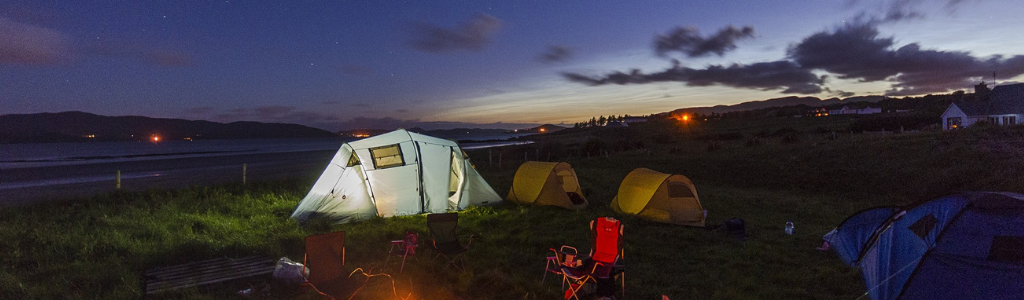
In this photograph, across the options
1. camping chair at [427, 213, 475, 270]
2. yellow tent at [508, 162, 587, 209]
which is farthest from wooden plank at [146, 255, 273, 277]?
yellow tent at [508, 162, 587, 209]

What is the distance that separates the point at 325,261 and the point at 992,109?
45.1 m

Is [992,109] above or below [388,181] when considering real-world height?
above

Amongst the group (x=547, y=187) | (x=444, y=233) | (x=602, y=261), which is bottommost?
(x=602, y=261)

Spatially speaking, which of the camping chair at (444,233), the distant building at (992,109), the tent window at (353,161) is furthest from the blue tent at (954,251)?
the distant building at (992,109)

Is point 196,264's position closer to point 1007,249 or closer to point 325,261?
point 325,261

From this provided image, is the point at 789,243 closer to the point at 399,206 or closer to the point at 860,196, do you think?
the point at 399,206

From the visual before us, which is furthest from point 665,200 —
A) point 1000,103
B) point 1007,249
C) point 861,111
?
point 861,111

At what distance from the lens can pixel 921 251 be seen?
15.9ft

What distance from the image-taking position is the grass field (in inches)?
223

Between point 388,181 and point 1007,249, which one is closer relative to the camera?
point 1007,249

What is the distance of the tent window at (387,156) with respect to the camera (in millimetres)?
10664

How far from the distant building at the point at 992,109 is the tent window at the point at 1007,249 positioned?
3349 cm

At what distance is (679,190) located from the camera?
33.1ft

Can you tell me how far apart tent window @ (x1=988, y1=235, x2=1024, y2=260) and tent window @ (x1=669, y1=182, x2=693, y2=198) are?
18.6ft
